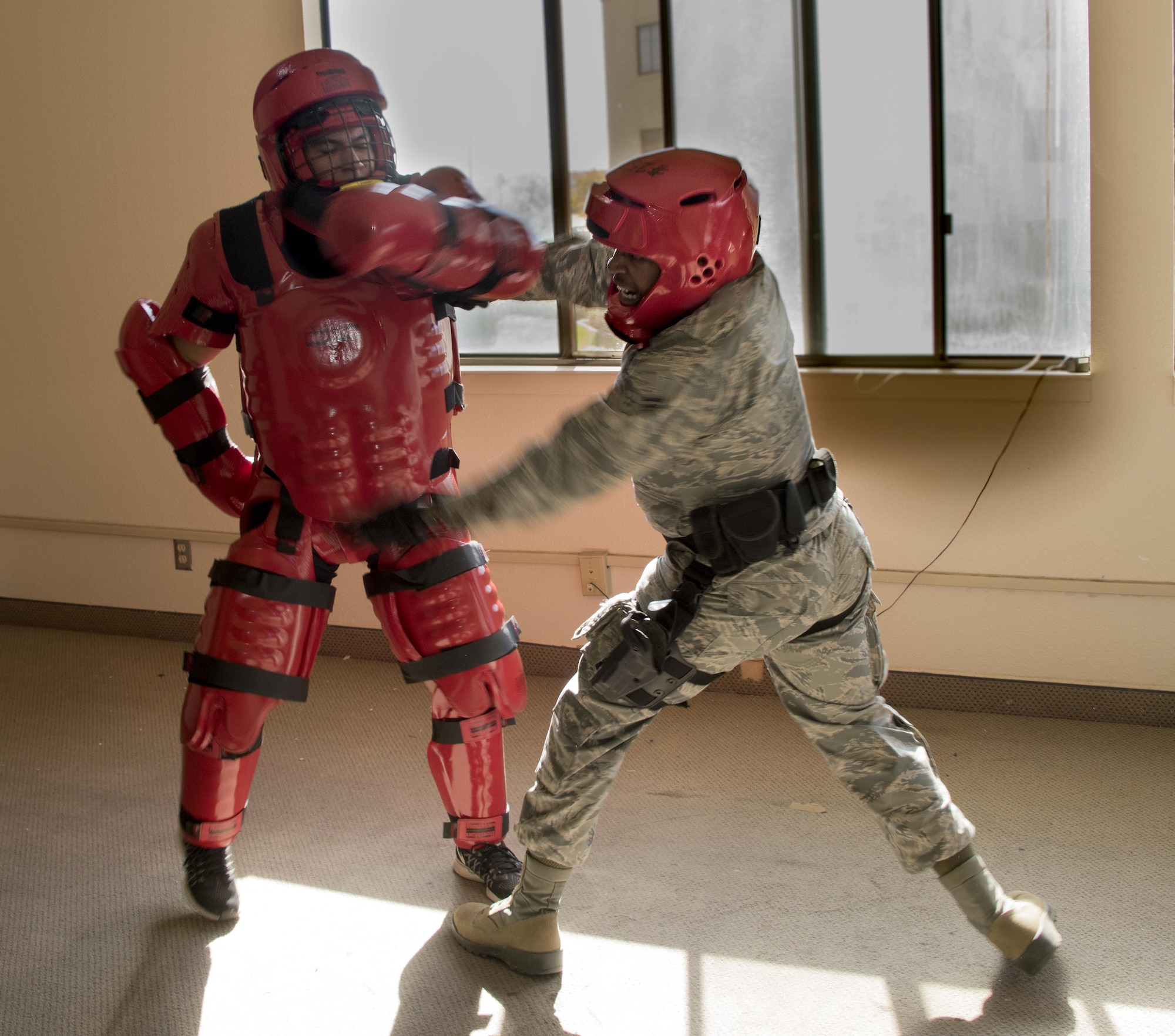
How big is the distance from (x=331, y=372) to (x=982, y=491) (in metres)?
1.78

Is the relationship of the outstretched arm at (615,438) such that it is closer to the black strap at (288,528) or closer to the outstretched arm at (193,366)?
the black strap at (288,528)

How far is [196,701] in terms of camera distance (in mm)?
2047

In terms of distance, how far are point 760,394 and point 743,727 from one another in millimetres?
1605

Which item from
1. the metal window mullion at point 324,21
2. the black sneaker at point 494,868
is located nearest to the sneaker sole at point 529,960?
the black sneaker at point 494,868

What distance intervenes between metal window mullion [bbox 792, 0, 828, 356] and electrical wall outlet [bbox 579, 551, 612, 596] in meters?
0.86

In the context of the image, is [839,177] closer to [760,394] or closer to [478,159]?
[478,159]

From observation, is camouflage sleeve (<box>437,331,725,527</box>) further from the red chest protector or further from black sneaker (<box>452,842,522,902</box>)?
black sneaker (<box>452,842,522,902</box>)

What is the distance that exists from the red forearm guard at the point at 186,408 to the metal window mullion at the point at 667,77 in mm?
1570

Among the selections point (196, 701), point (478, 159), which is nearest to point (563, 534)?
point (478, 159)

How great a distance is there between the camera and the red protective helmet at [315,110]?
6.19 ft

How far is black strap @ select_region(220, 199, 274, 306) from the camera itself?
1954mm

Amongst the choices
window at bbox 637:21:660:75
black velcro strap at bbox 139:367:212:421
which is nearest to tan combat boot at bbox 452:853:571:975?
black velcro strap at bbox 139:367:212:421

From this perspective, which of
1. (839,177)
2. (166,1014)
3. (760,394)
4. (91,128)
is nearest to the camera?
(760,394)

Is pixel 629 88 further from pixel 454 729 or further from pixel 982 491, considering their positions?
pixel 454 729
